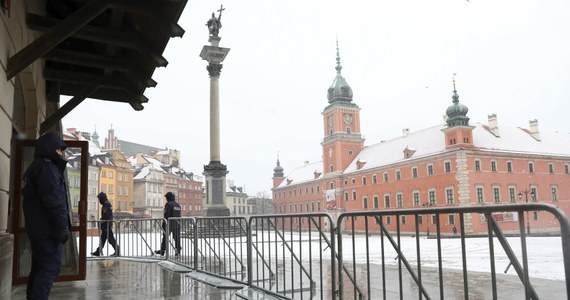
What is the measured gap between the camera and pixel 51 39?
4.64 m

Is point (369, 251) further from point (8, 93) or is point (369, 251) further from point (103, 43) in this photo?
point (103, 43)

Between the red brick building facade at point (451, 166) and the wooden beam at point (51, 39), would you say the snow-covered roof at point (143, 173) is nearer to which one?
the red brick building facade at point (451, 166)

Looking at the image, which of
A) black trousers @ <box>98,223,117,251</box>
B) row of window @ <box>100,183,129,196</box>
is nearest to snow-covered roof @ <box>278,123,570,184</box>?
row of window @ <box>100,183,129,196</box>

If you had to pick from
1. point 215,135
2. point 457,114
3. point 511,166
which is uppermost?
point 457,114

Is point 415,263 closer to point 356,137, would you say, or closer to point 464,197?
point 464,197

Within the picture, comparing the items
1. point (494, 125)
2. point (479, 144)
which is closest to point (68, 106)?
point (479, 144)

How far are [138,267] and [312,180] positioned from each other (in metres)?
71.3

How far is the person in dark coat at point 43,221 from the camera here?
4714 mm

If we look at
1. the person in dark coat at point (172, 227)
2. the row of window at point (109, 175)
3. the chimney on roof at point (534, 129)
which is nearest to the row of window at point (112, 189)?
the row of window at point (109, 175)

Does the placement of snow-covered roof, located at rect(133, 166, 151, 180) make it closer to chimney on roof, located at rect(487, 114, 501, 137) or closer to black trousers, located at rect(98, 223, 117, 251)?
chimney on roof, located at rect(487, 114, 501, 137)

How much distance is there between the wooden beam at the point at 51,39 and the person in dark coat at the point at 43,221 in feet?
2.95

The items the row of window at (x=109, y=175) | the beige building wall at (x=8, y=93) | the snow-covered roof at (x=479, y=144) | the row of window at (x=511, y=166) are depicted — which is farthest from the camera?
the row of window at (x=109, y=175)

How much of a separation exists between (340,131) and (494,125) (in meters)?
23.9

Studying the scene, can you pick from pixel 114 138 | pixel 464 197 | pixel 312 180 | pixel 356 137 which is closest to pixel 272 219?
pixel 464 197
